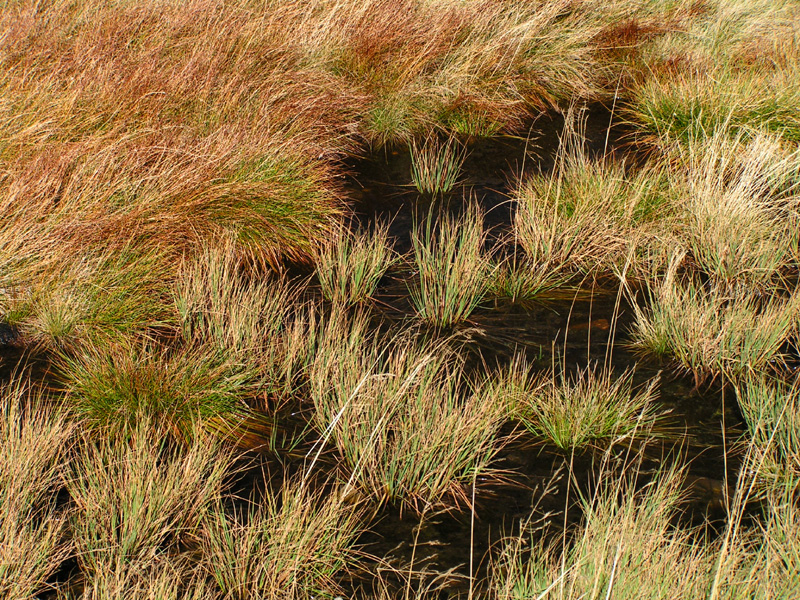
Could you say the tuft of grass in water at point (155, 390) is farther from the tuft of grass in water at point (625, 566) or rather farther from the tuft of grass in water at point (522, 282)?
the tuft of grass in water at point (522, 282)

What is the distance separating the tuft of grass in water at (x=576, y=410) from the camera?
2.71 metres

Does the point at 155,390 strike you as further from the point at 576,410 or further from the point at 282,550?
the point at 576,410

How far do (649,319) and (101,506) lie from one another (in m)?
2.47

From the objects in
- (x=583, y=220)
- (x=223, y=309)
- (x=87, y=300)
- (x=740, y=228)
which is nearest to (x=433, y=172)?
(x=583, y=220)

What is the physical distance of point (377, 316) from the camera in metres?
3.56

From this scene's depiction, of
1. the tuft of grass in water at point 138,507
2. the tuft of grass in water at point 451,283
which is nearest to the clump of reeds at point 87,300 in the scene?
the tuft of grass in water at point 138,507

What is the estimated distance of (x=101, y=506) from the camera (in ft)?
7.39

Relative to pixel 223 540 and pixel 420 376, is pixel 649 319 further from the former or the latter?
pixel 223 540

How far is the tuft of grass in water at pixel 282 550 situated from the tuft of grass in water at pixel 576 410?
84cm

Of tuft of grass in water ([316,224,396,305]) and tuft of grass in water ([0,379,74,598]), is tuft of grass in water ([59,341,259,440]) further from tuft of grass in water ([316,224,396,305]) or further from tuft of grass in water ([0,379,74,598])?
tuft of grass in water ([316,224,396,305])

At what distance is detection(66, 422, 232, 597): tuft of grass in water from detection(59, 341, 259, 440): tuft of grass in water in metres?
0.19

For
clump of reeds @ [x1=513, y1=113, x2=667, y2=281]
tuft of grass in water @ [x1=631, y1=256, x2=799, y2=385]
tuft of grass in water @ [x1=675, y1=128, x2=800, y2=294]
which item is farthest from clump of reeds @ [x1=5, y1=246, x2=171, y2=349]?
tuft of grass in water @ [x1=675, y1=128, x2=800, y2=294]

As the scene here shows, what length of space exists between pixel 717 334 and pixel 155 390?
2310 millimetres

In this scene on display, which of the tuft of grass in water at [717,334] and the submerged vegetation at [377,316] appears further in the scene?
the tuft of grass in water at [717,334]
